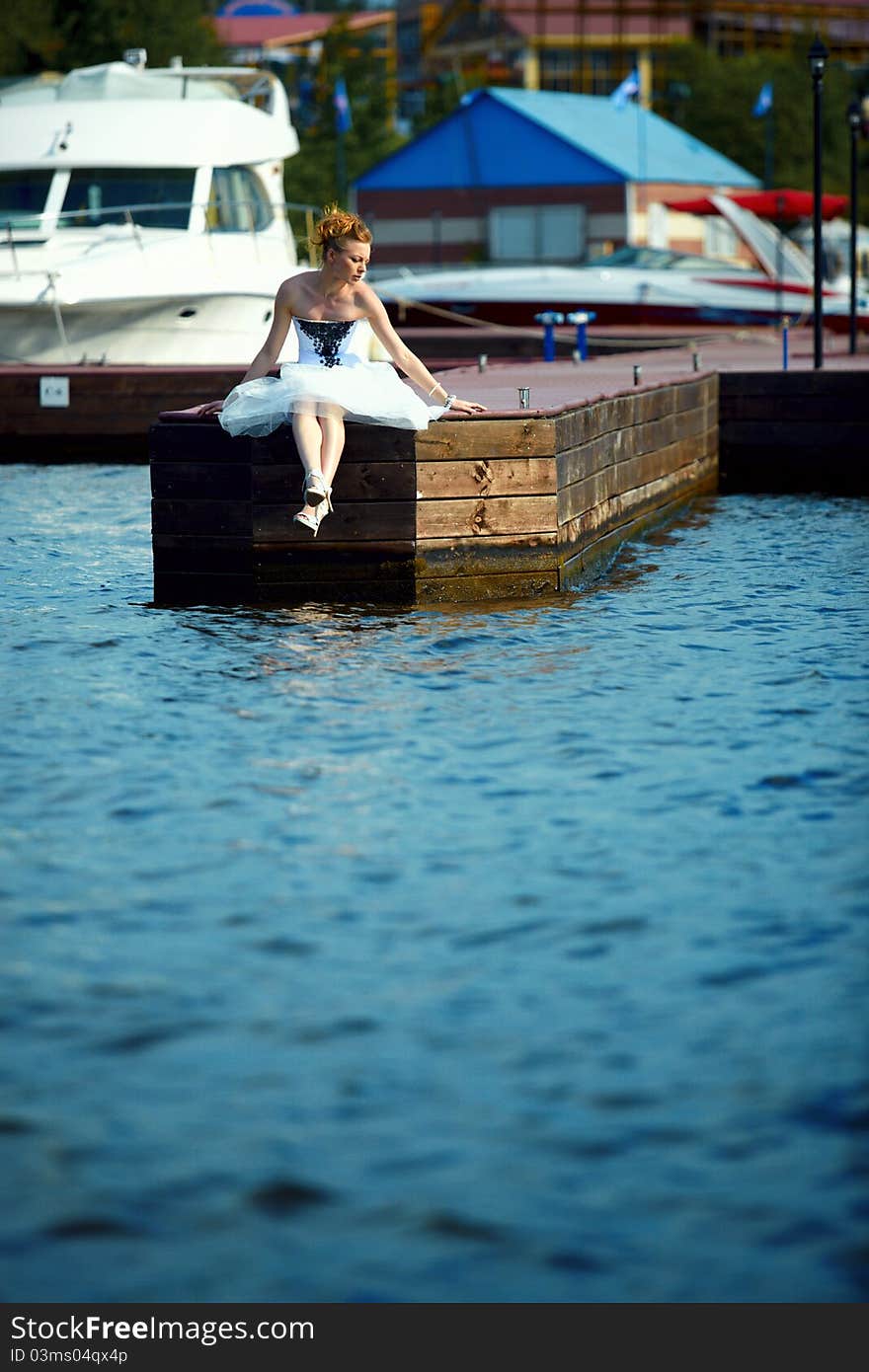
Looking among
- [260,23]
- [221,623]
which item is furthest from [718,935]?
[260,23]

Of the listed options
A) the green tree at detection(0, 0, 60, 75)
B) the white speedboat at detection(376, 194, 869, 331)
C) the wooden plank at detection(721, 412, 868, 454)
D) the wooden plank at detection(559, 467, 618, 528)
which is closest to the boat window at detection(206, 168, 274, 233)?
the white speedboat at detection(376, 194, 869, 331)

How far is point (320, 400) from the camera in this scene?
32.4 feet

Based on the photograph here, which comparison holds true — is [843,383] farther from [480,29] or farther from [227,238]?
[480,29]

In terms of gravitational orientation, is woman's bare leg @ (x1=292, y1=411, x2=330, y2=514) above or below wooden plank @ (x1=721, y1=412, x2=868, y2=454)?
below

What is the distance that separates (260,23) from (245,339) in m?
105

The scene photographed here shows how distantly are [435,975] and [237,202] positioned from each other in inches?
753

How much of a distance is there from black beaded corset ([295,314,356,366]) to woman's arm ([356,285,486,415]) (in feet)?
0.49

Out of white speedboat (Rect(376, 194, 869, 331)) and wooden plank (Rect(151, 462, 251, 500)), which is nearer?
wooden plank (Rect(151, 462, 251, 500))

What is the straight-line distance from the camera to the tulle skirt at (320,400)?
9.91m

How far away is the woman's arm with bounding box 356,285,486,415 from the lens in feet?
32.8

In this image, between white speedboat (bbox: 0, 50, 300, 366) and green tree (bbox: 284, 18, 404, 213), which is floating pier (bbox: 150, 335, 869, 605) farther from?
green tree (bbox: 284, 18, 404, 213)

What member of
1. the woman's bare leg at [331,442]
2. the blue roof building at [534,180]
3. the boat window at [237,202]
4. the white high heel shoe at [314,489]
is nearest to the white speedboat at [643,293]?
the boat window at [237,202]

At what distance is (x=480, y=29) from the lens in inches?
3949

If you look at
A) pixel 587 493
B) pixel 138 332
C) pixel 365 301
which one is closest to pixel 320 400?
pixel 365 301
